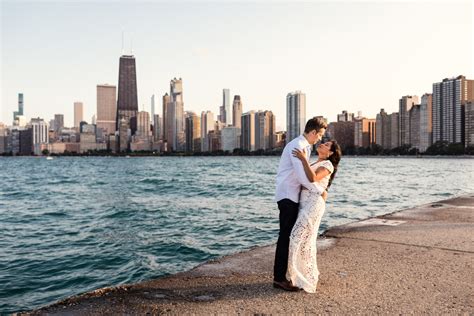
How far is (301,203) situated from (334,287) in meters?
0.96

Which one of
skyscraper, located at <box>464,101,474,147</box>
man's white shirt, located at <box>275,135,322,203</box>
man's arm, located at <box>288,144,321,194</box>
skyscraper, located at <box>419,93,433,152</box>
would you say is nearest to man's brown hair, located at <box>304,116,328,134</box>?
man's white shirt, located at <box>275,135,322,203</box>

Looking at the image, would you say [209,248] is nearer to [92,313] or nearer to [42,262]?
[42,262]

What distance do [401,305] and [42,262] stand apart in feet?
26.7

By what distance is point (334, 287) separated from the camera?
4820mm

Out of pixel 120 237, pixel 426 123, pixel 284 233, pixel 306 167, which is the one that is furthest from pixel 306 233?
pixel 426 123

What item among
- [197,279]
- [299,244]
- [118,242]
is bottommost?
[118,242]

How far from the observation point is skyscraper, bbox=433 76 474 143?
158 m

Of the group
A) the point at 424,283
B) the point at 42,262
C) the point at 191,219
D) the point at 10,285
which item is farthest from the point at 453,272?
the point at 191,219

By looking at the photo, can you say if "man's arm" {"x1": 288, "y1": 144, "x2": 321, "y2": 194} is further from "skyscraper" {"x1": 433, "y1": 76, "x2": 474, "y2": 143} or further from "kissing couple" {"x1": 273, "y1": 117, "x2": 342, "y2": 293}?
"skyscraper" {"x1": 433, "y1": 76, "x2": 474, "y2": 143}

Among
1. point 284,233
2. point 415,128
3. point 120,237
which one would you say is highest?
point 415,128

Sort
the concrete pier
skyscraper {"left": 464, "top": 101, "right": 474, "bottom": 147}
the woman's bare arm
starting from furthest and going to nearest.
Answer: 1. skyscraper {"left": 464, "top": 101, "right": 474, "bottom": 147}
2. the woman's bare arm
3. the concrete pier

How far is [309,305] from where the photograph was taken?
432 centimetres

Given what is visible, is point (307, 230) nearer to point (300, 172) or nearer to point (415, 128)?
point (300, 172)

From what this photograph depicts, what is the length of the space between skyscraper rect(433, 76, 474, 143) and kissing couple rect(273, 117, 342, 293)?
16976 centimetres
